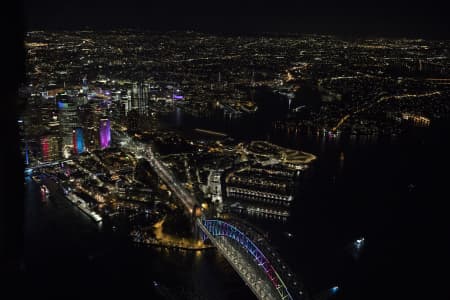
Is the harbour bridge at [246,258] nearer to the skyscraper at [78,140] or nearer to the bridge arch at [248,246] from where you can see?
the bridge arch at [248,246]

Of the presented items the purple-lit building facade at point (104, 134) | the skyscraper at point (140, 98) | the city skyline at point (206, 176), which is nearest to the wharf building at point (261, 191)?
the city skyline at point (206, 176)

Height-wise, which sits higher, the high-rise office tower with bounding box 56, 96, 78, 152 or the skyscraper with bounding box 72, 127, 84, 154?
the high-rise office tower with bounding box 56, 96, 78, 152

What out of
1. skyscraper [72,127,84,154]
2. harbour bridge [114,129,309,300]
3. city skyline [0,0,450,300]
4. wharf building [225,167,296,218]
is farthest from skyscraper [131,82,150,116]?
harbour bridge [114,129,309,300]

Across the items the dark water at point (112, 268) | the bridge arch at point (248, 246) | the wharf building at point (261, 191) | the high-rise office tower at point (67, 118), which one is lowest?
the dark water at point (112, 268)

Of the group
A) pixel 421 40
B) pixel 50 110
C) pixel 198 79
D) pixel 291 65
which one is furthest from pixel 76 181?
pixel 421 40

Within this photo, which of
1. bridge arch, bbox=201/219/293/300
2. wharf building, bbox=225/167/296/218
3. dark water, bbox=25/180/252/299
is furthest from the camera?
wharf building, bbox=225/167/296/218

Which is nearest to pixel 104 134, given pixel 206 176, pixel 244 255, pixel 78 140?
pixel 78 140

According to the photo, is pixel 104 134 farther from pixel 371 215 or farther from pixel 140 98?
pixel 371 215

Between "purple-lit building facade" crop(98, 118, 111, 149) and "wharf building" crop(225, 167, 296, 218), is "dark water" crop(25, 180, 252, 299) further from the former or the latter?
"purple-lit building facade" crop(98, 118, 111, 149)
